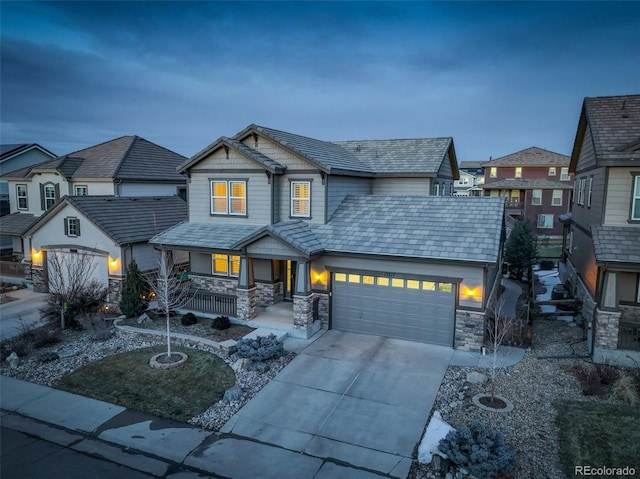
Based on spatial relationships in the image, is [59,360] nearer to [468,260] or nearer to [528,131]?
[468,260]

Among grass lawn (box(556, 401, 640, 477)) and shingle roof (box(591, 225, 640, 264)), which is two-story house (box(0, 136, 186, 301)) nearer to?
grass lawn (box(556, 401, 640, 477))

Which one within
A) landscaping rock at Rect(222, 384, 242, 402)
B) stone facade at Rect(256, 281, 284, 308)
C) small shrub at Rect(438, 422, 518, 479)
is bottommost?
landscaping rock at Rect(222, 384, 242, 402)

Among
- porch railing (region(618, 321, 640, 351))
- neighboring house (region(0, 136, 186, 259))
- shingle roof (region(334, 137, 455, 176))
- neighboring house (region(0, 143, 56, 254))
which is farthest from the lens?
neighboring house (region(0, 143, 56, 254))

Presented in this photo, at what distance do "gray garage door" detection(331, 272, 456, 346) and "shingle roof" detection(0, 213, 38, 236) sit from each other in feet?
62.1

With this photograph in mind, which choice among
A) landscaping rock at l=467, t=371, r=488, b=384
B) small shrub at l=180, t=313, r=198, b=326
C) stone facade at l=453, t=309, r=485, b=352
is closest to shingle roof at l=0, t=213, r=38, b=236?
small shrub at l=180, t=313, r=198, b=326

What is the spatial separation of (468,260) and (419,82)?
89.1ft

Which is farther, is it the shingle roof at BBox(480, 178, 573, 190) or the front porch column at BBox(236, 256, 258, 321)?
the shingle roof at BBox(480, 178, 573, 190)

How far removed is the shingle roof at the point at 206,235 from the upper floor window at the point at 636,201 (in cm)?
1335

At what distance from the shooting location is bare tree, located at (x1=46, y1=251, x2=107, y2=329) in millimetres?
16594

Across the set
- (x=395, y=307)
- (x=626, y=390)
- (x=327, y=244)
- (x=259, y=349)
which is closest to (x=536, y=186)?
(x=395, y=307)

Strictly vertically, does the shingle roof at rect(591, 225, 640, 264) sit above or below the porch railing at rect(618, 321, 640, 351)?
above

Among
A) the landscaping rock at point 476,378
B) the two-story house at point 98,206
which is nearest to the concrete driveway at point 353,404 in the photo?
the landscaping rock at point 476,378

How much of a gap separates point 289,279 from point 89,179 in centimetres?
1462

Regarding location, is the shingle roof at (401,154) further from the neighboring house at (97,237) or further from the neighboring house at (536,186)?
the neighboring house at (536,186)
